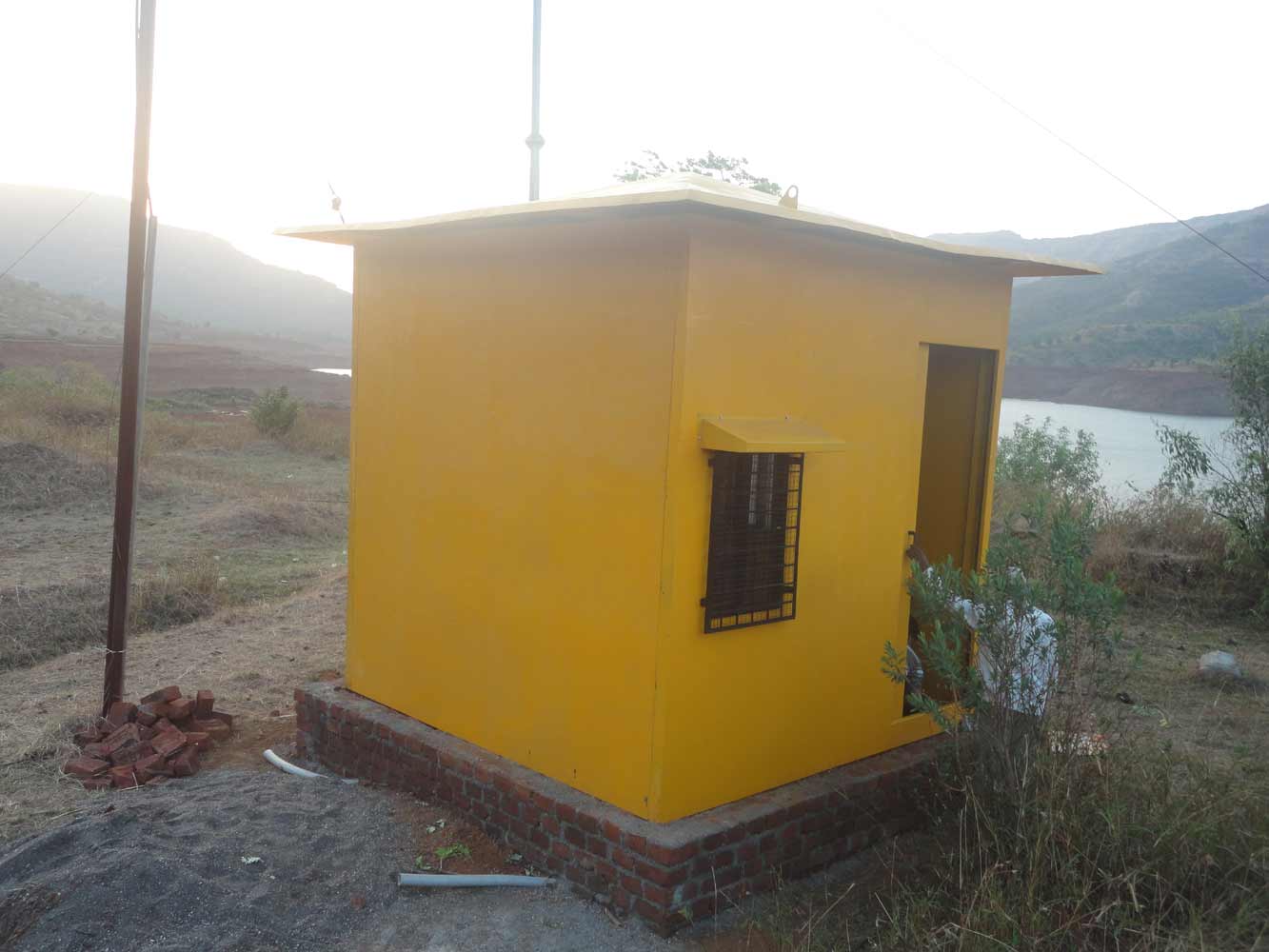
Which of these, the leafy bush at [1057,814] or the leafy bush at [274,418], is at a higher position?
the leafy bush at [274,418]

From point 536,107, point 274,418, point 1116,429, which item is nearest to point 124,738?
point 536,107

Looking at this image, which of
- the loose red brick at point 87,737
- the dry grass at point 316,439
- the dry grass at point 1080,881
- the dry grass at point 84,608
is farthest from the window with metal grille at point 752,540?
the dry grass at point 316,439

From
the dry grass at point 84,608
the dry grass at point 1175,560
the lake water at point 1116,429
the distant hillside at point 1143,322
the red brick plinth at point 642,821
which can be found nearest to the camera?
the red brick plinth at point 642,821

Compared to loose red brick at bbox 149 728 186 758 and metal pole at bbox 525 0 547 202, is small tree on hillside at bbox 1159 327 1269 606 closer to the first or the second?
metal pole at bbox 525 0 547 202

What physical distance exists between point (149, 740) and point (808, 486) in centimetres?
383

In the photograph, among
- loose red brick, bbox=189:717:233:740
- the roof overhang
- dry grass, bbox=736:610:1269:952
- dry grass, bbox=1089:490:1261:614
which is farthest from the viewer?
dry grass, bbox=1089:490:1261:614

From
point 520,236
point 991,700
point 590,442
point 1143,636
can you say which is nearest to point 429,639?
point 590,442

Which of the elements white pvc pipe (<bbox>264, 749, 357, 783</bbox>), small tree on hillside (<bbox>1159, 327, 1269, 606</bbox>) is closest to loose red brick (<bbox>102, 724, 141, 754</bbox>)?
white pvc pipe (<bbox>264, 749, 357, 783</bbox>)

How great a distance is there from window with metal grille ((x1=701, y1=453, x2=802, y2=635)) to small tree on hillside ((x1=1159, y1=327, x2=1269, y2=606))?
7.28 meters

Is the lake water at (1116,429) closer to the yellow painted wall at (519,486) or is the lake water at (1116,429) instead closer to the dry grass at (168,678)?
the dry grass at (168,678)

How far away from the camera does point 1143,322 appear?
34.3 metres

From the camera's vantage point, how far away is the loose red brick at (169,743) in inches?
207

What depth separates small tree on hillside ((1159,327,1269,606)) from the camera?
9.81 m

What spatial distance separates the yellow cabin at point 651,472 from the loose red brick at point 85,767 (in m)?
1.34
